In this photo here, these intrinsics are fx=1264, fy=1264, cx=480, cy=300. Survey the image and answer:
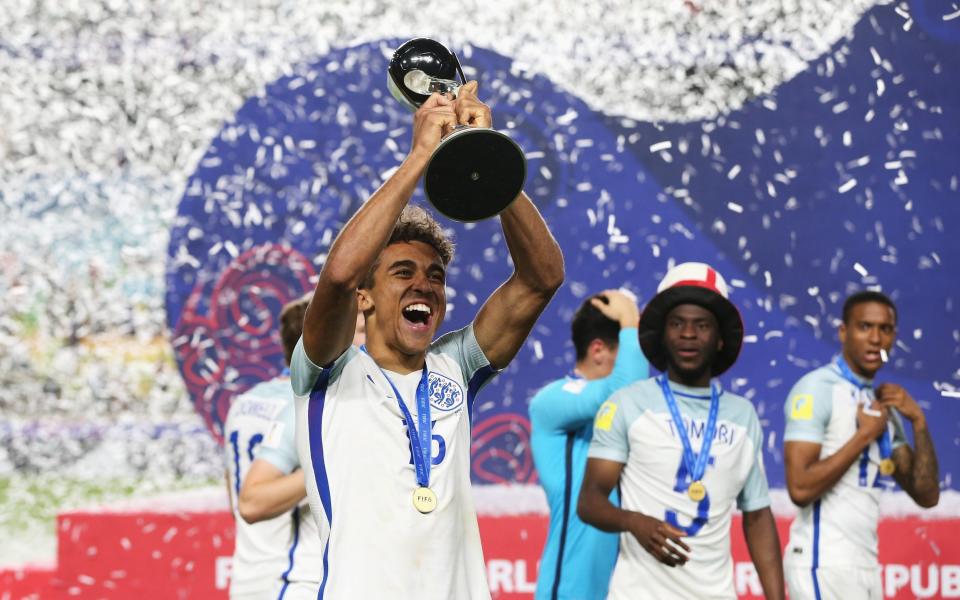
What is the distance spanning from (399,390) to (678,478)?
1.60m

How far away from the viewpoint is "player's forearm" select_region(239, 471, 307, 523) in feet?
13.2

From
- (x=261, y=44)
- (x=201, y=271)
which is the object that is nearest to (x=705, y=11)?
(x=261, y=44)

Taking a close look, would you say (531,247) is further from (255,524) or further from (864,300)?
(864,300)

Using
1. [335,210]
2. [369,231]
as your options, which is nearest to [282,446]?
[369,231]

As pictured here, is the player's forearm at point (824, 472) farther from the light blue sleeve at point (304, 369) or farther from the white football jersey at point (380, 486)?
the light blue sleeve at point (304, 369)

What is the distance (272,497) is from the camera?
4.04 meters

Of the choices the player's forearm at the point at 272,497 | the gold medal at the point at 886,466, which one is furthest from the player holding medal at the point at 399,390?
the gold medal at the point at 886,466

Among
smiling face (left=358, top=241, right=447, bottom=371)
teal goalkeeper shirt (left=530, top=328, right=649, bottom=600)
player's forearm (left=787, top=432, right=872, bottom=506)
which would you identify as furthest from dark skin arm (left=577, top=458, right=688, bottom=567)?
smiling face (left=358, top=241, right=447, bottom=371)

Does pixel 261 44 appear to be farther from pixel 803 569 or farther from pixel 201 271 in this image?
pixel 803 569

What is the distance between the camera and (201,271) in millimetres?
6996

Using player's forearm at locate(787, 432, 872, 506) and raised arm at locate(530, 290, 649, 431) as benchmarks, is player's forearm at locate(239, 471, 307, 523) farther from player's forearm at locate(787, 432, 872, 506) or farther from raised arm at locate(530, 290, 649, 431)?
player's forearm at locate(787, 432, 872, 506)

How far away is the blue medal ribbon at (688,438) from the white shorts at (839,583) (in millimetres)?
1001

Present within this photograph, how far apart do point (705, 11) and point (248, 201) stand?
2.76m

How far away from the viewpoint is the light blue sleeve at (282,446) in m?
4.12
